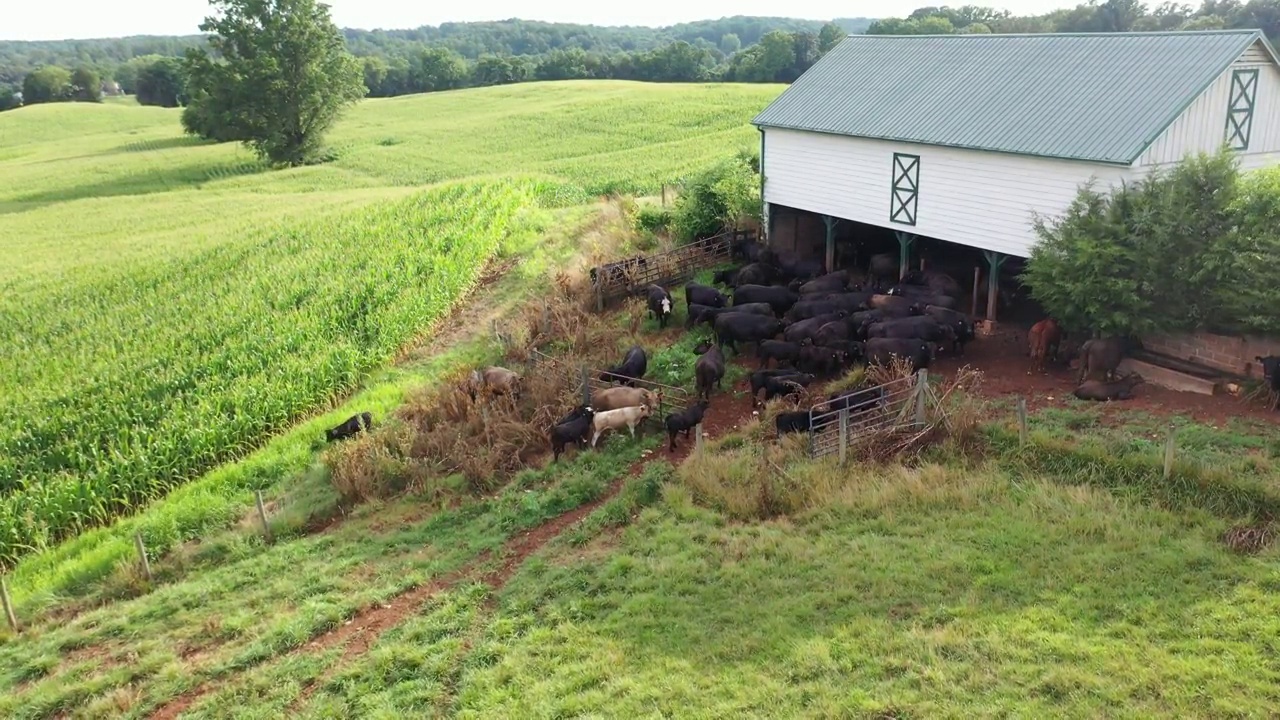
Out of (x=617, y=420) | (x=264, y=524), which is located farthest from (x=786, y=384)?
(x=264, y=524)

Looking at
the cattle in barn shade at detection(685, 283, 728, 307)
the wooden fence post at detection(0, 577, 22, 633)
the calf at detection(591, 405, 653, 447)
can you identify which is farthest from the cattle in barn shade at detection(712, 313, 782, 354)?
the wooden fence post at detection(0, 577, 22, 633)

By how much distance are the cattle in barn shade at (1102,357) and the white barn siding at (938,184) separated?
2920 millimetres

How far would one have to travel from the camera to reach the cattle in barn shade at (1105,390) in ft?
47.6

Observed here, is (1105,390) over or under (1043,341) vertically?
under

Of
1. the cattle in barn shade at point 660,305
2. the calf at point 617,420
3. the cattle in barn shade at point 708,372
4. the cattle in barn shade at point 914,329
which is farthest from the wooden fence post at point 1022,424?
the cattle in barn shade at point 660,305

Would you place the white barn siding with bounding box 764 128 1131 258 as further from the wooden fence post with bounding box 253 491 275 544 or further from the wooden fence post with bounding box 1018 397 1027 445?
the wooden fence post with bounding box 253 491 275 544

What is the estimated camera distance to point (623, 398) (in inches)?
636

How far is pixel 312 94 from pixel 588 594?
2046 inches

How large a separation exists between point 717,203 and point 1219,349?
1443 cm

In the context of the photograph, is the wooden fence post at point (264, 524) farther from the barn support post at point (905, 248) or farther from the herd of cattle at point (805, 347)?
the barn support post at point (905, 248)

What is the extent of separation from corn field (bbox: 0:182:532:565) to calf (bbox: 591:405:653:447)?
272 inches

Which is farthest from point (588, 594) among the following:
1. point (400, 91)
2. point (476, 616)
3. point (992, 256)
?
point (400, 91)

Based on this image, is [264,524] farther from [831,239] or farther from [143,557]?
[831,239]

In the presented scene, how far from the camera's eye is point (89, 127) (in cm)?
7600
